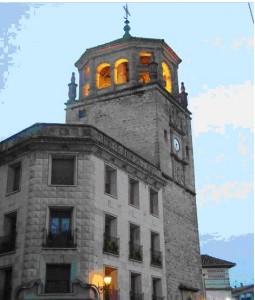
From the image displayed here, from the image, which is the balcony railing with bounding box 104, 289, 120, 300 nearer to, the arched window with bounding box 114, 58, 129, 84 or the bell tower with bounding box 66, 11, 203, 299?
the bell tower with bounding box 66, 11, 203, 299

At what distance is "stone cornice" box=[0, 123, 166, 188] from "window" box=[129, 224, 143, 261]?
333cm

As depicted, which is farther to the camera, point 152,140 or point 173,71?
point 173,71

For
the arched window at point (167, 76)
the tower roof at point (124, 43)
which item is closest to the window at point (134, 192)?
the arched window at point (167, 76)

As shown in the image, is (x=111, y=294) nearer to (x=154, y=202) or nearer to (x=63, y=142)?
(x=154, y=202)

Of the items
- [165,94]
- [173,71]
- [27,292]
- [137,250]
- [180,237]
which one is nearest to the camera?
[27,292]

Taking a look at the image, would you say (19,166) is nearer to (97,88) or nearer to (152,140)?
(152,140)

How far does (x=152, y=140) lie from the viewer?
3158 centimetres

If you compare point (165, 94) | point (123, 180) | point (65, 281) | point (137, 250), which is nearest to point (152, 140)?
point (165, 94)

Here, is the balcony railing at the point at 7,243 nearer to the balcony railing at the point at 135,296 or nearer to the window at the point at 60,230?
the window at the point at 60,230

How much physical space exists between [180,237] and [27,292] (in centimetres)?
1267

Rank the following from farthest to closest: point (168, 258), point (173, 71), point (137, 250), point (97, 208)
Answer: point (173, 71) < point (168, 258) < point (137, 250) < point (97, 208)

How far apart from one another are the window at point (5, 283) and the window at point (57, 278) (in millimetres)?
1891

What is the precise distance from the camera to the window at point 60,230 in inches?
867

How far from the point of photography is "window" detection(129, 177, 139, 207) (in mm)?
26870
